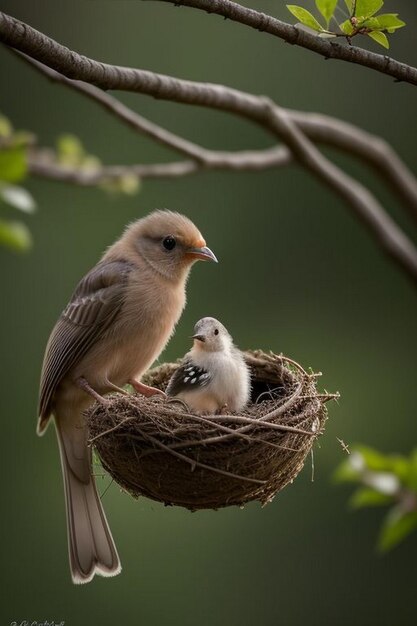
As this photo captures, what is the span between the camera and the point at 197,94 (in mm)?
3080

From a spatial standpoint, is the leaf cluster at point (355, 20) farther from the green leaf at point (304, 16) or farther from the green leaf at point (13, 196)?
the green leaf at point (13, 196)

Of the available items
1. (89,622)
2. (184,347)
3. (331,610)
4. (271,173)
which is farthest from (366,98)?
(89,622)

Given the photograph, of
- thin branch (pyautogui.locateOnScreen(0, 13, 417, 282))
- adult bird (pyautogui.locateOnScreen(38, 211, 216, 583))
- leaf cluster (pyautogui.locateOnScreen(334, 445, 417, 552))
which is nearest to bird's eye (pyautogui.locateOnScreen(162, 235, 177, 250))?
adult bird (pyautogui.locateOnScreen(38, 211, 216, 583))

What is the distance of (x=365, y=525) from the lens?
996cm

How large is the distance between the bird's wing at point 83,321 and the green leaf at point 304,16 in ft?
5.81

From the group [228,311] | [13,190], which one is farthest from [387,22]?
[228,311]

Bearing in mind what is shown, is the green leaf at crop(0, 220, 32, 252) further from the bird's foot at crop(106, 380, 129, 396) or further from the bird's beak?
the bird's foot at crop(106, 380, 129, 396)

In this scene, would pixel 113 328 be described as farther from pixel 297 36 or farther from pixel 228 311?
pixel 228 311

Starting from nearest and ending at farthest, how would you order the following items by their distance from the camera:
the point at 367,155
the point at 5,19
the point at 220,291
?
1. the point at 367,155
2. the point at 5,19
3. the point at 220,291

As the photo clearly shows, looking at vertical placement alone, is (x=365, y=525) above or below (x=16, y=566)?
above

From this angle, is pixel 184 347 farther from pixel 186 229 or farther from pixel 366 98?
pixel 186 229

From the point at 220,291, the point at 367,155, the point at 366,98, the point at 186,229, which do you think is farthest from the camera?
the point at 366,98

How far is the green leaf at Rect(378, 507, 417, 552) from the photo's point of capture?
183cm

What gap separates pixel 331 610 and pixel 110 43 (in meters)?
5.51
